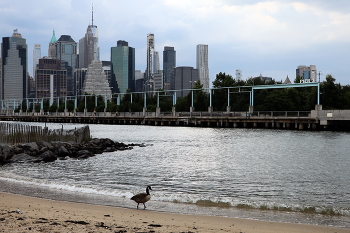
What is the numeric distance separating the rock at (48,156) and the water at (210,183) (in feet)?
3.53

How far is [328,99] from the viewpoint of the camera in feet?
307

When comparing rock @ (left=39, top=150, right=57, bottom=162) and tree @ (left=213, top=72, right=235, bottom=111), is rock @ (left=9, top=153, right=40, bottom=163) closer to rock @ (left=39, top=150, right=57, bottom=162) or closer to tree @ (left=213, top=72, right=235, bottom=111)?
rock @ (left=39, top=150, right=57, bottom=162)

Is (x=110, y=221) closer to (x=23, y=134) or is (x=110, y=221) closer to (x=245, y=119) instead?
(x=23, y=134)

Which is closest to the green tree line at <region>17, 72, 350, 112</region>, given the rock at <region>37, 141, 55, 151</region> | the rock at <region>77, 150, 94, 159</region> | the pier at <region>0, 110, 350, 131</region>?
the pier at <region>0, 110, 350, 131</region>

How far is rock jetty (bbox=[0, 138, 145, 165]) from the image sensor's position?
27.6 m

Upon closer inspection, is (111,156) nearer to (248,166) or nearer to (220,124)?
(248,166)

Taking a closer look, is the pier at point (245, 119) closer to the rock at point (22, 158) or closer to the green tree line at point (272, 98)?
the green tree line at point (272, 98)

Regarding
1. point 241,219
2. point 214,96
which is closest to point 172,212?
point 241,219

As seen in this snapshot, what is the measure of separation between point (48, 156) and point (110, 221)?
19724 mm

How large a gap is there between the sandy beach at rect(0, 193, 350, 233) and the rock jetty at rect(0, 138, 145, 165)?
50.5 ft

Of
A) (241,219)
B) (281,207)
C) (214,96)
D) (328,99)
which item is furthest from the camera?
(214,96)

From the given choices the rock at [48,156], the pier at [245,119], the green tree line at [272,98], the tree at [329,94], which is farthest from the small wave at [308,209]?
the tree at [329,94]

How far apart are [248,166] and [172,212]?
14435mm

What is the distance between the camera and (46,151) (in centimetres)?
2958
